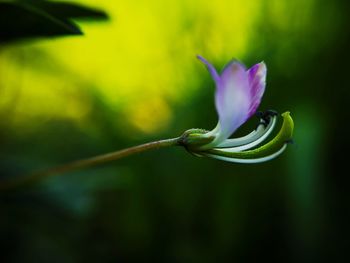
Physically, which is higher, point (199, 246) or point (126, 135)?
point (126, 135)

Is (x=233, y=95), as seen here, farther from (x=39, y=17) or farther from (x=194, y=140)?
(x=39, y=17)

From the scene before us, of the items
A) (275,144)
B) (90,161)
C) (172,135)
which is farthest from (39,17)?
(172,135)

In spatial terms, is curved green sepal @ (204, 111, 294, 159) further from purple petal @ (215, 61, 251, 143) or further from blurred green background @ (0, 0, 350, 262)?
blurred green background @ (0, 0, 350, 262)

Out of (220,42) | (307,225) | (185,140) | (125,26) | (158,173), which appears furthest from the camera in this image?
(125,26)

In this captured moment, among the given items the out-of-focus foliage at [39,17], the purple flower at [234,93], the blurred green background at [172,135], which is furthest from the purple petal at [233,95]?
the blurred green background at [172,135]

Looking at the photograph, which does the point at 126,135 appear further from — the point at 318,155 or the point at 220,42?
the point at 318,155

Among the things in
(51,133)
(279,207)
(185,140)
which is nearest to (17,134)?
(51,133)

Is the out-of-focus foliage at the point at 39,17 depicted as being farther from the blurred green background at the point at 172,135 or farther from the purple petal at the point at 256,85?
the blurred green background at the point at 172,135
